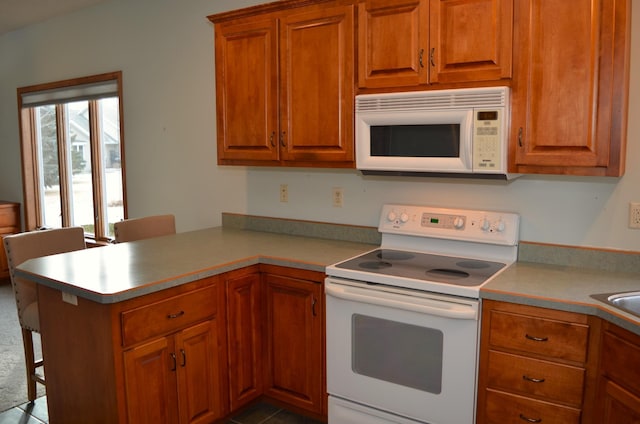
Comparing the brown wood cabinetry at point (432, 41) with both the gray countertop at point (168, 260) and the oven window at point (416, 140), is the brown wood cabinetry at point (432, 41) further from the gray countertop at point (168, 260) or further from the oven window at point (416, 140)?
the gray countertop at point (168, 260)

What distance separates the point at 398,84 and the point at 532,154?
0.67 metres

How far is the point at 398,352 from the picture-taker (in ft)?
7.35

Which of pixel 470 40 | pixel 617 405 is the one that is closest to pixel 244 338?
pixel 617 405

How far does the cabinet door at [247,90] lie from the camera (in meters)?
2.85

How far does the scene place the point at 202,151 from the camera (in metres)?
Result: 3.74

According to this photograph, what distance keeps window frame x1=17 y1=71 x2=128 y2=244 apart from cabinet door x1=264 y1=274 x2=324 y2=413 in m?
2.24

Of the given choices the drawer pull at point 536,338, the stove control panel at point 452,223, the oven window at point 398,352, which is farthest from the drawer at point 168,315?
the drawer pull at point 536,338

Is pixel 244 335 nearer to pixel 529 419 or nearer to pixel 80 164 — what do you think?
pixel 529 419

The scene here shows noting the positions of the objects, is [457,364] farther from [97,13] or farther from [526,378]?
[97,13]

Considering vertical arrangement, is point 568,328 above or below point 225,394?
above

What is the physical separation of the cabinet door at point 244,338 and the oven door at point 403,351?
440 millimetres

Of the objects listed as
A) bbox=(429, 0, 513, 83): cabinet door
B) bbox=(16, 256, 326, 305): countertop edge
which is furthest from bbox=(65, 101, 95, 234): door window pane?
bbox=(429, 0, 513, 83): cabinet door

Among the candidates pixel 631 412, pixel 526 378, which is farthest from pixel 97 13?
pixel 631 412

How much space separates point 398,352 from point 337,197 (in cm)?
112
